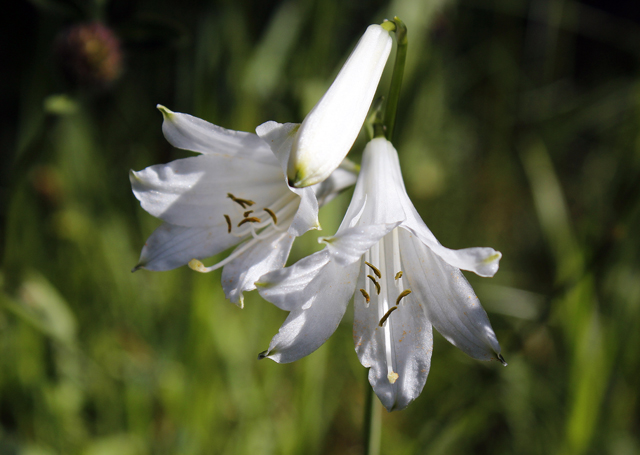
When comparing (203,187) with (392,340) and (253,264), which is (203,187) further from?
(392,340)

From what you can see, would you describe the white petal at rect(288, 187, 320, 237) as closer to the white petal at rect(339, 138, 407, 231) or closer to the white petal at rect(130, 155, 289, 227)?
the white petal at rect(339, 138, 407, 231)

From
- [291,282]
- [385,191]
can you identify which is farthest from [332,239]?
[385,191]

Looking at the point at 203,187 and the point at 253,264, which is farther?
the point at 203,187

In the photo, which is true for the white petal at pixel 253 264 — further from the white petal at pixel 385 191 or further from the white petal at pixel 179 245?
the white petal at pixel 385 191

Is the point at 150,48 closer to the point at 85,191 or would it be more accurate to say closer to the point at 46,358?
the point at 85,191

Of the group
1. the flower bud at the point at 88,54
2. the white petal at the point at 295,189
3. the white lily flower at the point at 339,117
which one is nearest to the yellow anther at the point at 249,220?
the white petal at the point at 295,189

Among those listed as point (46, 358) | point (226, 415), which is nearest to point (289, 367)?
point (226, 415)
